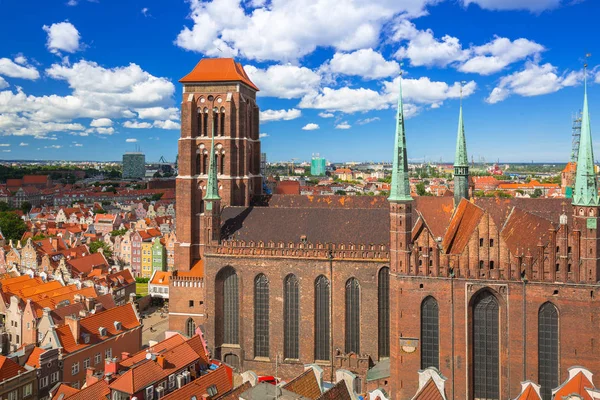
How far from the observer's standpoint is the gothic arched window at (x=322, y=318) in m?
55.4

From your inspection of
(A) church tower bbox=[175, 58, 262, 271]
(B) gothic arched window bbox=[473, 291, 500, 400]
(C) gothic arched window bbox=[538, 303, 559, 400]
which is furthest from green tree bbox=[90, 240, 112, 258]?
(C) gothic arched window bbox=[538, 303, 559, 400]

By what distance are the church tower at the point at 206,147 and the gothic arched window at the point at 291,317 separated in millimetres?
14463

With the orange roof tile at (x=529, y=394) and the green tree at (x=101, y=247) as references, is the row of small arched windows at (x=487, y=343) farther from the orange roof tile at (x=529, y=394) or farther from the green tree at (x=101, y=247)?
the green tree at (x=101, y=247)

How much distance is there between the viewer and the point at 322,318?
5569 cm

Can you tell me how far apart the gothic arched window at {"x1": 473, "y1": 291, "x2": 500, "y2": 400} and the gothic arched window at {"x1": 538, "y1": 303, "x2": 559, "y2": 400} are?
10.7 feet

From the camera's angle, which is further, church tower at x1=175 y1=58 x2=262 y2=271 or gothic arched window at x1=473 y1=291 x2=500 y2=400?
church tower at x1=175 y1=58 x2=262 y2=271

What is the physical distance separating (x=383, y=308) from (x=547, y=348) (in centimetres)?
1550

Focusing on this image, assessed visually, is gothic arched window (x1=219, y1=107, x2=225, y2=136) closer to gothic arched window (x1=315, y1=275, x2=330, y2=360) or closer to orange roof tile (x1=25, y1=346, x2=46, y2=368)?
gothic arched window (x1=315, y1=275, x2=330, y2=360)

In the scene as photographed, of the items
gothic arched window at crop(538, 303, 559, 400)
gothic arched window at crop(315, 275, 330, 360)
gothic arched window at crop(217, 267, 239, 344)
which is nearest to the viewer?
gothic arched window at crop(538, 303, 559, 400)

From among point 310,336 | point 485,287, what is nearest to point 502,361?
point 485,287

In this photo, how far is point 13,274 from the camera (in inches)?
3578

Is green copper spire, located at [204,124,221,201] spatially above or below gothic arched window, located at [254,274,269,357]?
above

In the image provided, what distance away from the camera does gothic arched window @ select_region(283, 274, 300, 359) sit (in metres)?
56.4

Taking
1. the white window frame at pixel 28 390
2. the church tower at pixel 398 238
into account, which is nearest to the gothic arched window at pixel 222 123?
the church tower at pixel 398 238
